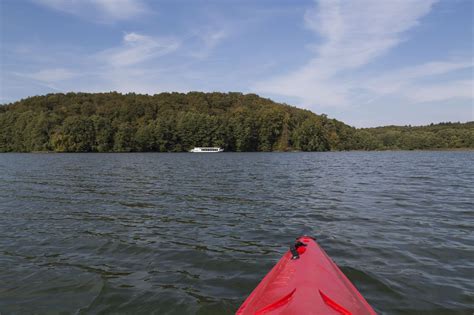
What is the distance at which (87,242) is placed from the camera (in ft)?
30.6

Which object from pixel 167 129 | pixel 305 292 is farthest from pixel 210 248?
pixel 167 129

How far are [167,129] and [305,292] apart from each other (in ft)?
396

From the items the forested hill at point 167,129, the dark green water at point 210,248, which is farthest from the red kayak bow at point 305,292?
the forested hill at point 167,129

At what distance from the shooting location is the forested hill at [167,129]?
363 feet

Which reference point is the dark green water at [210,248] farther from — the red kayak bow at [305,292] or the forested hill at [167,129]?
the forested hill at [167,129]

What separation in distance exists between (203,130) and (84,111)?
66845 millimetres

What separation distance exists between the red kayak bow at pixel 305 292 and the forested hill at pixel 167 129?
11410cm

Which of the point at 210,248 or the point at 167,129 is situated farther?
the point at 167,129

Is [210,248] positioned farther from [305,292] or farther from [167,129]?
[167,129]

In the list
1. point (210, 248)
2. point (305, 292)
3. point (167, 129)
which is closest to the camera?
point (305, 292)

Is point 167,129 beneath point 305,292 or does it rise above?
above

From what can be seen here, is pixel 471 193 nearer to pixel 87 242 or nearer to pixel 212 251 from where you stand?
pixel 212 251

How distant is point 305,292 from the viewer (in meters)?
4.22

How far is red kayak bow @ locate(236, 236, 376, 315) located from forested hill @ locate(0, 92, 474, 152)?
114 metres
